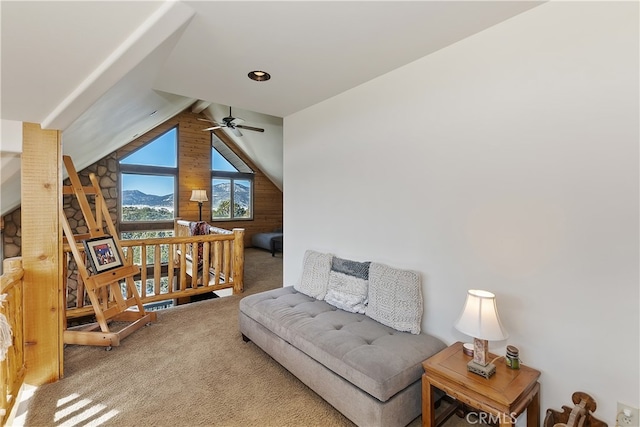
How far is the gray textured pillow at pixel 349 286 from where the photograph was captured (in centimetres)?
241

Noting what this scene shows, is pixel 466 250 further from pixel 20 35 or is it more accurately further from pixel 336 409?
pixel 20 35

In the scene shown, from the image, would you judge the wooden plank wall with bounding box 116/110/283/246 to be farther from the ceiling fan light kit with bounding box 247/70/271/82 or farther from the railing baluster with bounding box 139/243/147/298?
the ceiling fan light kit with bounding box 247/70/271/82

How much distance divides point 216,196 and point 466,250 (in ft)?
23.0

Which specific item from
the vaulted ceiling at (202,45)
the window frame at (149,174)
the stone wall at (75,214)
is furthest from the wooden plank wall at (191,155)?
the vaulted ceiling at (202,45)

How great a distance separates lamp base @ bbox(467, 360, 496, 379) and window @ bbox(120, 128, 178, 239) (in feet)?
23.1

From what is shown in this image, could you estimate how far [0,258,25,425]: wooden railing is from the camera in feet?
5.82

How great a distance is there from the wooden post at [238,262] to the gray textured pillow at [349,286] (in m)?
2.11

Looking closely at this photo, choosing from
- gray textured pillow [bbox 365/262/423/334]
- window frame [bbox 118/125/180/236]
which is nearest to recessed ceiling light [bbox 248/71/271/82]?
gray textured pillow [bbox 365/262/423/334]

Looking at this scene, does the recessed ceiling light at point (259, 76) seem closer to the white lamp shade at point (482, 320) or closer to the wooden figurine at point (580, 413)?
the white lamp shade at point (482, 320)

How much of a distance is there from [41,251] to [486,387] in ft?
9.49

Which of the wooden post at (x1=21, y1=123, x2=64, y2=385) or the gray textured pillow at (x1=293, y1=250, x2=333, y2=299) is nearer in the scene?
the wooden post at (x1=21, y1=123, x2=64, y2=385)

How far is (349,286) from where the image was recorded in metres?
2.52

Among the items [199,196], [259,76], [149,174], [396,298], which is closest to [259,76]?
[259,76]

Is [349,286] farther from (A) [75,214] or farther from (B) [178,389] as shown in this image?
(A) [75,214]
